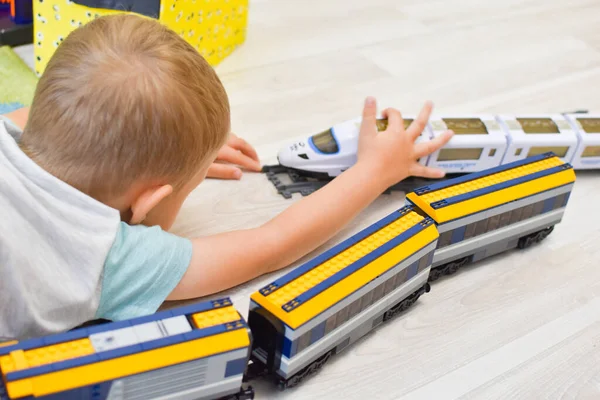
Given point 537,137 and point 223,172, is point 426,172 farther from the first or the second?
point 223,172

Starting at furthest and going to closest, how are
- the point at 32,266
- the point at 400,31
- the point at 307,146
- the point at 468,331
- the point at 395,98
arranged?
the point at 400,31 < the point at 395,98 < the point at 307,146 < the point at 468,331 < the point at 32,266

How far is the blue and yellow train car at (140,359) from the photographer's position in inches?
22.8

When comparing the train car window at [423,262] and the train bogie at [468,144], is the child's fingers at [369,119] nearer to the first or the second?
the train bogie at [468,144]

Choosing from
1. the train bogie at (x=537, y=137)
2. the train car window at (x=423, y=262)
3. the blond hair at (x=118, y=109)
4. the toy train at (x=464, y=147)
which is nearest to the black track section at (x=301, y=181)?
the toy train at (x=464, y=147)

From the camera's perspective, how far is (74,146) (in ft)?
2.25

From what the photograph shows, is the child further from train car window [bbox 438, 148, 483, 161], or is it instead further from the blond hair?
train car window [bbox 438, 148, 483, 161]

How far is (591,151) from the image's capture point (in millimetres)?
1123

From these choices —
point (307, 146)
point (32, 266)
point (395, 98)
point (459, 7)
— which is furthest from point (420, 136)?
point (459, 7)

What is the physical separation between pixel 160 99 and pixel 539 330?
516 millimetres

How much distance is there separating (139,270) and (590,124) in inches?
29.4

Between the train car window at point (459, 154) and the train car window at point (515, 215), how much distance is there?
0.17 meters

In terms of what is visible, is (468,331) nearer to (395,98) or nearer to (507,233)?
(507,233)

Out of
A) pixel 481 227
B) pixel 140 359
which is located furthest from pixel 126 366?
pixel 481 227

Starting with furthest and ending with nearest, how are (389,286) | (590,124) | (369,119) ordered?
(590,124)
(369,119)
(389,286)
